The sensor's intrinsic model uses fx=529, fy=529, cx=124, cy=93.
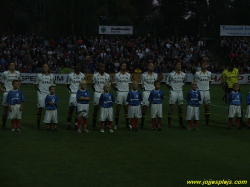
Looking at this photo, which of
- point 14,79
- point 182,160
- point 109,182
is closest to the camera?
point 109,182

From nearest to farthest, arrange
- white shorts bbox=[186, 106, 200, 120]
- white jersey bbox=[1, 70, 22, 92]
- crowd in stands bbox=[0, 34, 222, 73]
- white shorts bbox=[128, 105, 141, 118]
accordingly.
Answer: white shorts bbox=[128, 105, 141, 118] < white shorts bbox=[186, 106, 200, 120] < white jersey bbox=[1, 70, 22, 92] < crowd in stands bbox=[0, 34, 222, 73]

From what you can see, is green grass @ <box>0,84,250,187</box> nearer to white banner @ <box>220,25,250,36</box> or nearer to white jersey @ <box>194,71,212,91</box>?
white jersey @ <box>194,71,212,91</box>

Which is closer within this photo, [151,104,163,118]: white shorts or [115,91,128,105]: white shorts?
[151,104,163,118]: white shorts

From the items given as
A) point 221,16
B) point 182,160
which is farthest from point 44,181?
point 221,16

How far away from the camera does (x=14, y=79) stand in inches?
760

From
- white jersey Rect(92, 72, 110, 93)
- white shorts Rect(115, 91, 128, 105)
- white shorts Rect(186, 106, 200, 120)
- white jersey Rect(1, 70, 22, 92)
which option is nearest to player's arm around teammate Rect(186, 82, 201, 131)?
white shorts Rect(186, 106, 200, 120)

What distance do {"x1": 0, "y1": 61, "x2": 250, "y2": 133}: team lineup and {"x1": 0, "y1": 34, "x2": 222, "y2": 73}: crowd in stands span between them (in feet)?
84.1

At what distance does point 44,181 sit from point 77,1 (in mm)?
57022

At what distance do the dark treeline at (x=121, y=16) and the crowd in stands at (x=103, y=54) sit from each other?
14095mm

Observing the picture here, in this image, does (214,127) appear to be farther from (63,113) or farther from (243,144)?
(63,113)

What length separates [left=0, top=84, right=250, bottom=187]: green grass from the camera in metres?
11.5

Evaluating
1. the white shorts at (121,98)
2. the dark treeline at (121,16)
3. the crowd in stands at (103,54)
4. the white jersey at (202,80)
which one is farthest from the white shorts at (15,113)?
the dark treeline at (121,16)

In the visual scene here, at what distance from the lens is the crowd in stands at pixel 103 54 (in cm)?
4656

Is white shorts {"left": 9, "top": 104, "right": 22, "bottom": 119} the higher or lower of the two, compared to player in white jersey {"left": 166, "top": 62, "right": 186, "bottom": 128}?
lower
